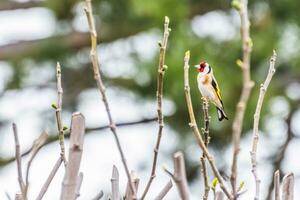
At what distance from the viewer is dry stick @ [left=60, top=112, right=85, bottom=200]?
4.30 ft

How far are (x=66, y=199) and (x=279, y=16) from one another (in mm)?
4355

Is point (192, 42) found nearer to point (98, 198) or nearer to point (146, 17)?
point (146, 17)

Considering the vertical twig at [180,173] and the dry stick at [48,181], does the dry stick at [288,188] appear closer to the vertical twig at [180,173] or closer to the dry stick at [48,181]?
the vertical twig at [180,173]

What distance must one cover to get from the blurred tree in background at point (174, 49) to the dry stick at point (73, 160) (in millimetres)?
3268

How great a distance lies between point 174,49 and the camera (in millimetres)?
4895

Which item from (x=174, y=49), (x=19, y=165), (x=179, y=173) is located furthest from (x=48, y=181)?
(x=174, y=49)

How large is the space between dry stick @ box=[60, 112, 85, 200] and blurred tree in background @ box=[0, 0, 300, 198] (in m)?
3.27

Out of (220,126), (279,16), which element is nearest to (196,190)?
(220,126)

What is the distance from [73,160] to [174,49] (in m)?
3.62

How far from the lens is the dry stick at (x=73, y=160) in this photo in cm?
131

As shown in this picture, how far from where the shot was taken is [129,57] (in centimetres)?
594

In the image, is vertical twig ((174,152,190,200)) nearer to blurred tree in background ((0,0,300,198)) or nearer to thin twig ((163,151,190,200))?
thin twig ((163,151,190,200))

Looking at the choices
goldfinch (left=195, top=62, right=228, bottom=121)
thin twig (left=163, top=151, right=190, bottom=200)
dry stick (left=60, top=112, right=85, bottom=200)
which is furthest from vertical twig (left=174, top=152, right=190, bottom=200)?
goldfinch (left=195, top=62, right=228, bottom=121)

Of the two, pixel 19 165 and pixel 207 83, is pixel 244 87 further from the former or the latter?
pixel 207 83
